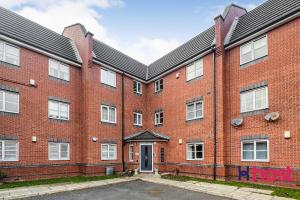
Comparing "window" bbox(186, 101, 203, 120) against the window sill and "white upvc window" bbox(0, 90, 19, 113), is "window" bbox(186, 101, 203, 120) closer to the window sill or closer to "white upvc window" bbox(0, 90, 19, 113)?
the window sill

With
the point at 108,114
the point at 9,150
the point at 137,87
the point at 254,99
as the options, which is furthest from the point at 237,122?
the point at 9,150

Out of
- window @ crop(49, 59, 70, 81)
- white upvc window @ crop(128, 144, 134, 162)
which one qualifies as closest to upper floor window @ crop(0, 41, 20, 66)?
window @ crop(49, 59, 70, 81)

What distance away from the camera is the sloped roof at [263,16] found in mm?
13181

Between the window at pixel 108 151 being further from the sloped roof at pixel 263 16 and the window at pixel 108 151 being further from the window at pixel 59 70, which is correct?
the sloped roof at pixel 263 16

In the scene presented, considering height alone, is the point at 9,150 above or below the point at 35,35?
below

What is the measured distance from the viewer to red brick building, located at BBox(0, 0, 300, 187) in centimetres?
1315

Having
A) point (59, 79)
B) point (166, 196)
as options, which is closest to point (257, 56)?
point (166, 196)

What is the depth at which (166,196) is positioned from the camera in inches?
447

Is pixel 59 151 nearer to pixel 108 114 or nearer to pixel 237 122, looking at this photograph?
pixel 108 114

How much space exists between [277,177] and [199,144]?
18.5ft

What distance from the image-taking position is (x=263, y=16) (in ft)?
49.1

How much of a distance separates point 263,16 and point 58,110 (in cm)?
1519

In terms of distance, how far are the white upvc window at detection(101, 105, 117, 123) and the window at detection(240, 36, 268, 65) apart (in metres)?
10.8

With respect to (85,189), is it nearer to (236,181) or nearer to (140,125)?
(236,181)
